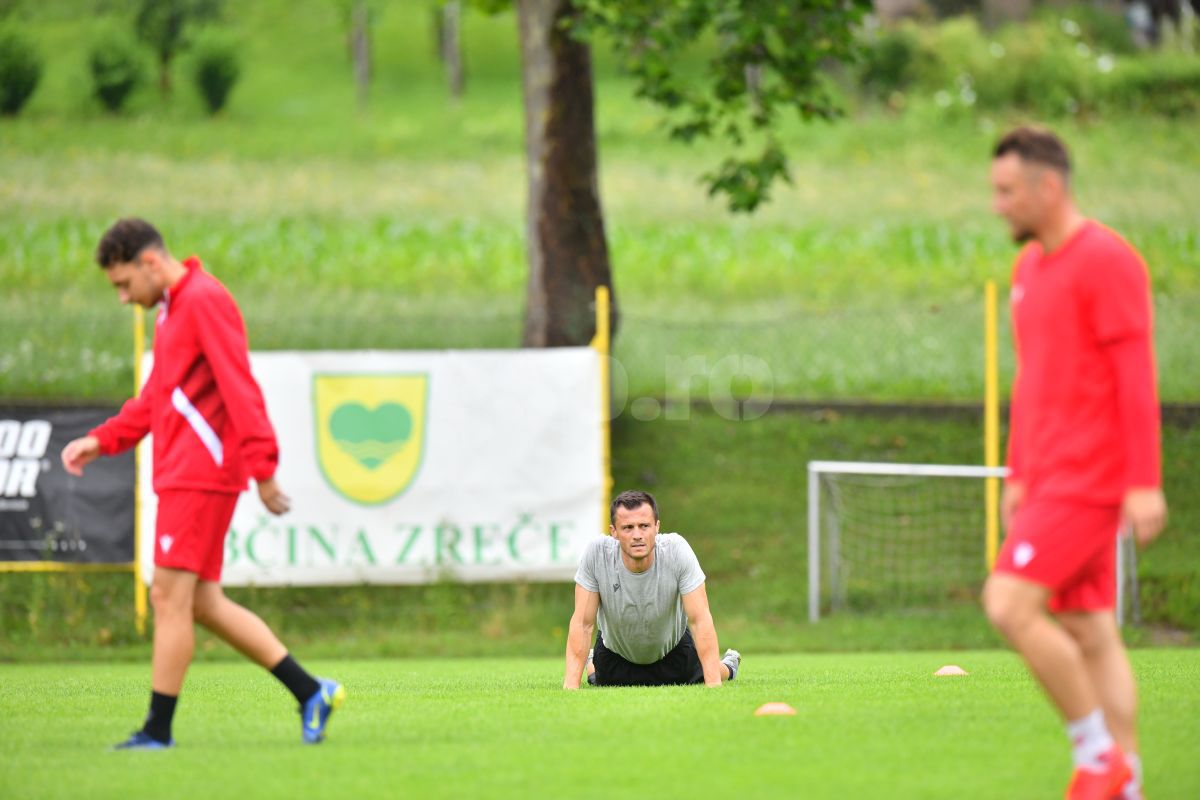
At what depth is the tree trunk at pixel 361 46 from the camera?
47.9 meters

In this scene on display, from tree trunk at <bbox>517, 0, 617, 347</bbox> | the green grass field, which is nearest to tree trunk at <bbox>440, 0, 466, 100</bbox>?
→ tree trunk at <bbox>517, 0, 617, 347</bbox>

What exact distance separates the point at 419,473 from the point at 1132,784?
9.77 meters

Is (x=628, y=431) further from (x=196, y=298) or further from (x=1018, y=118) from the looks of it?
(x=1018, y=118)

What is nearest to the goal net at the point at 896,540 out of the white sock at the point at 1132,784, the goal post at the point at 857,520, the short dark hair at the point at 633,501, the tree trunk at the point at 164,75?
the goal post at the point at 857,520

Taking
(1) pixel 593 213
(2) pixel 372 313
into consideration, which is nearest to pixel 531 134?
(1) pixel 593 213

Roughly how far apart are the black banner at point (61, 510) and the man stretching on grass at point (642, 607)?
18.9 feet

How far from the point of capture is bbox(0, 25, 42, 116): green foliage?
1752 inches

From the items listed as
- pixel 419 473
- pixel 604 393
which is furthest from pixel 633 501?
pixel 419 473

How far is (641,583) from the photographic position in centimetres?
934

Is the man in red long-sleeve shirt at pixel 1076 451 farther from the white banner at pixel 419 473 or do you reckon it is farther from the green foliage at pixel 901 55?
the green foliage at pixel 901 55

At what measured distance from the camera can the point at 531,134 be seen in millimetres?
17656

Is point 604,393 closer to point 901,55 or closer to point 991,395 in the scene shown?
point 991,395

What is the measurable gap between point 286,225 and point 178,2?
24.1 m

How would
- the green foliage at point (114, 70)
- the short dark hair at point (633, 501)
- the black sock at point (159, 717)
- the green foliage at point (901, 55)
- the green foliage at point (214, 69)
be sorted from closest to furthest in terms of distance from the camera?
1. the black sock at point (159, 717)
2. the short dark hair at point (633, 501)
3. the green foliage at point (901, 55)
4. the green foliage at point (114, 70)
5. the green foliage at point (214, 69)
